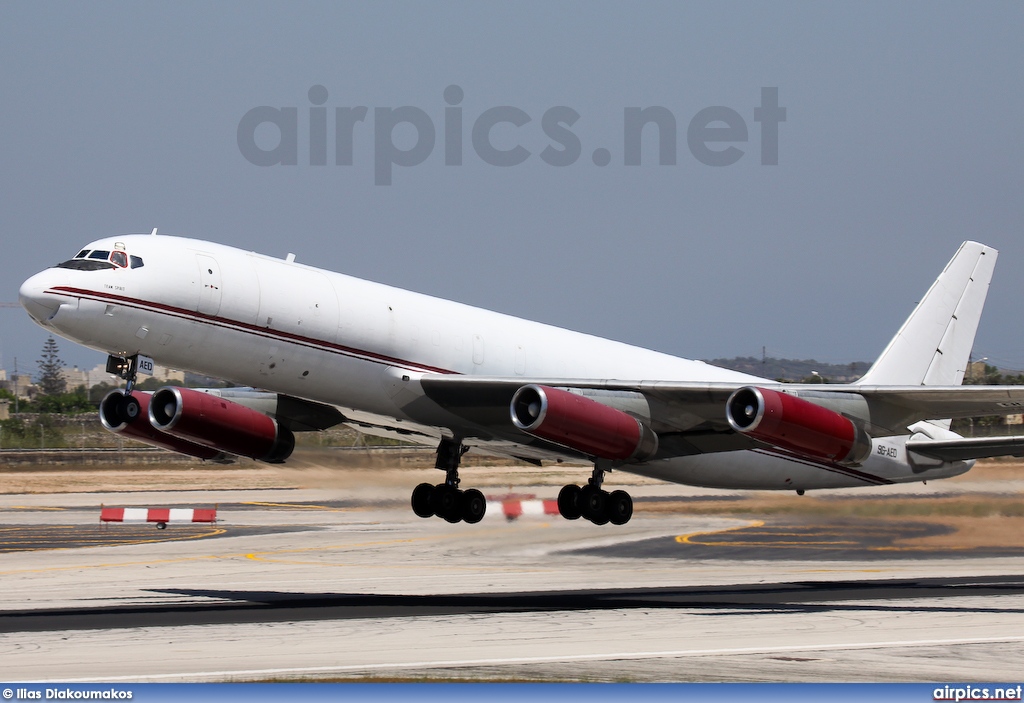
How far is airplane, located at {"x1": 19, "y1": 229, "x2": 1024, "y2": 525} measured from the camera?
2864 centimetres

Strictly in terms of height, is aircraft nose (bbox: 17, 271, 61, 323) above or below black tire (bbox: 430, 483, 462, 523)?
above

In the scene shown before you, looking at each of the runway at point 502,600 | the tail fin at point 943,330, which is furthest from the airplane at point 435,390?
the runway at point 502,600

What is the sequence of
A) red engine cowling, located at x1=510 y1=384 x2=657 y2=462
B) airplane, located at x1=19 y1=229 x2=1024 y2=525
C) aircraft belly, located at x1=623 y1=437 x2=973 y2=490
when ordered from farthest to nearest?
aircraft belly, located at x1=623 y1=437 x2=973 y2=490
red engine cowling, located at x1=510 y1=384 x2=657 y2=462
airplane, located at x1=19 y1=229 x2=1024 y2=525

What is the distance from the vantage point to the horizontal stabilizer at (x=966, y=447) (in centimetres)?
3572

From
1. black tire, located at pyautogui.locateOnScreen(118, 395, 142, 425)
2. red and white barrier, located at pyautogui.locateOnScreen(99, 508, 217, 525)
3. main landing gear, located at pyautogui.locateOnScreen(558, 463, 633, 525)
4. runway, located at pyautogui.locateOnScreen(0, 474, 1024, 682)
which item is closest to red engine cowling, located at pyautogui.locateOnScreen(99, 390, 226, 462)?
black tire, located at pyautogui.locateOnScreen(118, 395, 142, 425)

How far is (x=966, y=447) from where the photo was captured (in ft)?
126

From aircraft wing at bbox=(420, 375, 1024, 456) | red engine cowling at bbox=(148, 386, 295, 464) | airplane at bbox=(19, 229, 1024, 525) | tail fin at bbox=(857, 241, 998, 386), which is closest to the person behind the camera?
airplane at bbox=(19, 229, 1024, 525)

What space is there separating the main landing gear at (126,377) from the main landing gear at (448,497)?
9.37 metres

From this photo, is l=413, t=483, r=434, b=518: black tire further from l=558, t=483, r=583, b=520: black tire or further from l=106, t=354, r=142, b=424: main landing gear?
l=106, t=354, r=142, b=424: main landing gear

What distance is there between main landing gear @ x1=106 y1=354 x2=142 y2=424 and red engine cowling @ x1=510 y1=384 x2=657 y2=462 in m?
8.83

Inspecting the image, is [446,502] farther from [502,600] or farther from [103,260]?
[103,260]

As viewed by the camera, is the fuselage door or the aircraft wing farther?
the aircraft wing

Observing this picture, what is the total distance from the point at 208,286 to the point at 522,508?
2424 cm

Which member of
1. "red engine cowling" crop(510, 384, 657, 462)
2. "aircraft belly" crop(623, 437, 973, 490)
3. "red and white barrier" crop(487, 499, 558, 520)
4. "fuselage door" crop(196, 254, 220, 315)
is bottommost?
"red and white barrier" crop(487, 499, 558, 520)
